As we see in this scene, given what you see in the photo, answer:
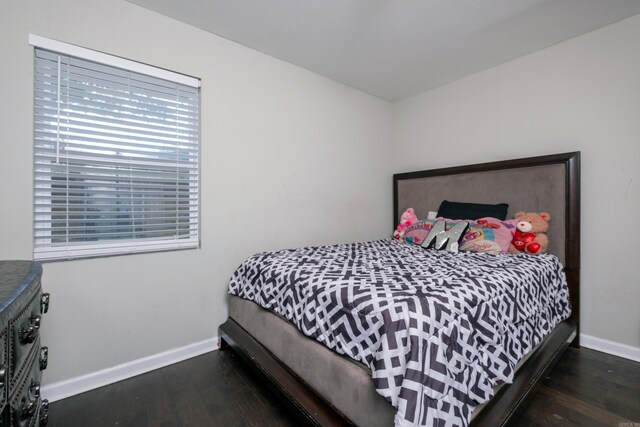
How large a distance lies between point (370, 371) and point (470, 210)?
2.04 metres

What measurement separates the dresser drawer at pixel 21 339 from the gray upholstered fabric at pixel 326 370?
3.35 ft

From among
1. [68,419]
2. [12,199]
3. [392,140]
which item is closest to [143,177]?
[12,199]

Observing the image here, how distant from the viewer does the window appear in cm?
163

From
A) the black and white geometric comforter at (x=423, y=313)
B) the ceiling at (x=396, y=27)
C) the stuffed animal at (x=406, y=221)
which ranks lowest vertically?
the black and white geometric comforter at (x=423, y=313)

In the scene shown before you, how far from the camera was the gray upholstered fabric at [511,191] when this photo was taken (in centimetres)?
226

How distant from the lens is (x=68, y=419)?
1.45 metres

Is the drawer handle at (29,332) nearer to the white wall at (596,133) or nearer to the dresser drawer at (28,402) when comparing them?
the dresser drawer at (28,402)

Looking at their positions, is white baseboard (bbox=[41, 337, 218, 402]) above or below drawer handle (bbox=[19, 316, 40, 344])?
below

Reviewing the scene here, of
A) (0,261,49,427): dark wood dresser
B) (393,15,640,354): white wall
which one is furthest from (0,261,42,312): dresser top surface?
(393,15,640,354): white wall

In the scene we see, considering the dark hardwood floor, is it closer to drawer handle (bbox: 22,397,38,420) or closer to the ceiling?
drawer handle (bbox: 22,397,38,420)

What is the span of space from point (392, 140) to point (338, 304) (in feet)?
9.23

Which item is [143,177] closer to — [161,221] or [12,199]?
[161,221]

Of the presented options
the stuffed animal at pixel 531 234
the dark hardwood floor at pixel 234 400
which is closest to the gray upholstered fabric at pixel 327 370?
the dark hardwood floor at pixel 234 400

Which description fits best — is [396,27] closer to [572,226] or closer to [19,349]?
[572,226]
